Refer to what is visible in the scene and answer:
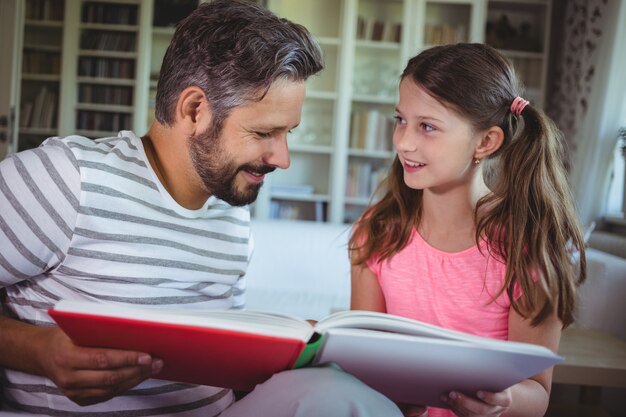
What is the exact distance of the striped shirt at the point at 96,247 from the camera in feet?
3.49

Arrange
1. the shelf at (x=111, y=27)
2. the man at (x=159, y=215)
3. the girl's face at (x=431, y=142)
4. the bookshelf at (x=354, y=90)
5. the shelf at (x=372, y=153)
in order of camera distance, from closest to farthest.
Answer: the man at (x=159, y=215)
the girl's face at (x=431, y=142)
the bookshelf at (x=354, y=90)
the shelf at (x=372, y=153)
the shelf at (x=111, y=27)

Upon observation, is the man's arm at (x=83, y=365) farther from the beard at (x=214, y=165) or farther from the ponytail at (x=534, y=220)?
the ponytail at (x=534, y=220)

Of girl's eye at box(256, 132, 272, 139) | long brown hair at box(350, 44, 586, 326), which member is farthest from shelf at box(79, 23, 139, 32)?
girl's eye at box(256, 132, 272, 139)

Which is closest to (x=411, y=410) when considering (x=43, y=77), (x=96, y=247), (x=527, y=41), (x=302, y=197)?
(x=96, y=247)

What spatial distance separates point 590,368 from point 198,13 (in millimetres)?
1111

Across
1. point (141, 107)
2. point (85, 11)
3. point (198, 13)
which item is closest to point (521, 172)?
point (198, 13)

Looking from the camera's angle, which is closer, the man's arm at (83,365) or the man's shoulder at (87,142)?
the man's arm at (83,365)

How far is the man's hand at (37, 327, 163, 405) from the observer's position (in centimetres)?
84

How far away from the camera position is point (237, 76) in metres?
1.24

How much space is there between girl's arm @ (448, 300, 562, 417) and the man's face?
0.56 m

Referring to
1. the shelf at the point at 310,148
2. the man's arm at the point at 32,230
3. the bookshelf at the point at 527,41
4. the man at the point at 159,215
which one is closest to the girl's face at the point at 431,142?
the man at the point at 159,215

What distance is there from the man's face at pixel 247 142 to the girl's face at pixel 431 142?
24 centimetres

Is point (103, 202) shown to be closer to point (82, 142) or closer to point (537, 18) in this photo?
point (82, 142)

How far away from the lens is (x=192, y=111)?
1.28 metres
